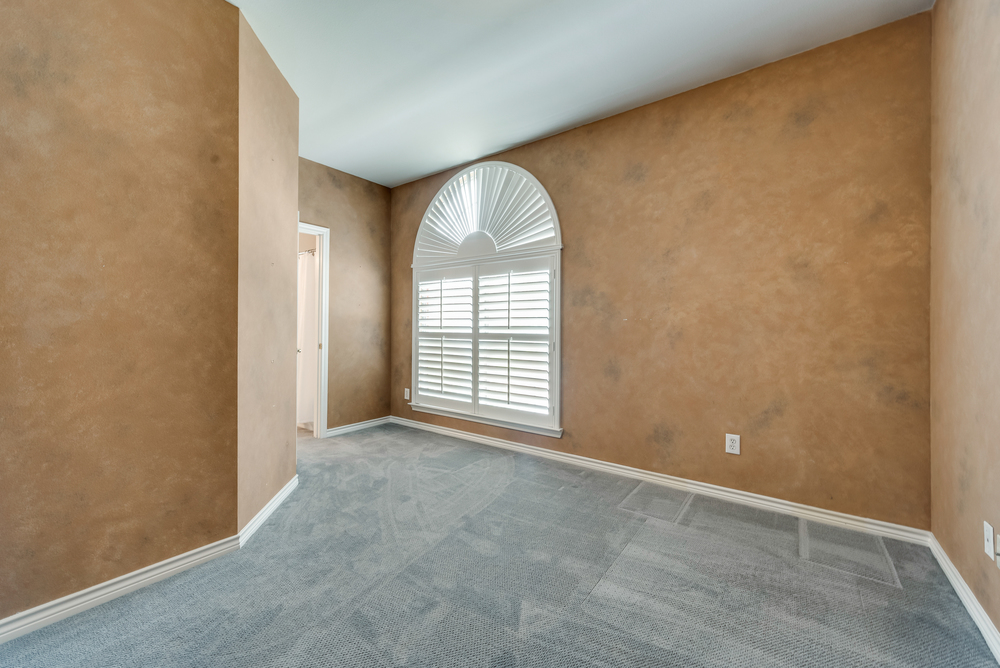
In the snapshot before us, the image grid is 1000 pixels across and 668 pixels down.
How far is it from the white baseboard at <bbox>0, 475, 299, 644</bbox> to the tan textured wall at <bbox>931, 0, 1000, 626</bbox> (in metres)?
2.86

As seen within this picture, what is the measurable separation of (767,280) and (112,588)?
3.31 metres

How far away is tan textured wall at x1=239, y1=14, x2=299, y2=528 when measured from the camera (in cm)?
197

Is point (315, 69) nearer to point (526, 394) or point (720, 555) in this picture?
point (526, 394)

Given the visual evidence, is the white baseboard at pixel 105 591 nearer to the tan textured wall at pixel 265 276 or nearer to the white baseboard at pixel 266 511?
the white baseboard at pixel 266 511

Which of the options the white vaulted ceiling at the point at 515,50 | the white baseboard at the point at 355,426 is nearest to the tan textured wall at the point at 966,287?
the white vaulted ceiling at the point at 515,50

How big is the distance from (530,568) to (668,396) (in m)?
1.46

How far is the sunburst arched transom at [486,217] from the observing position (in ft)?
10.9

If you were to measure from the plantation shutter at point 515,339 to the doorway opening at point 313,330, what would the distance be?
148cm

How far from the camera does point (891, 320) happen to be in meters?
2.04

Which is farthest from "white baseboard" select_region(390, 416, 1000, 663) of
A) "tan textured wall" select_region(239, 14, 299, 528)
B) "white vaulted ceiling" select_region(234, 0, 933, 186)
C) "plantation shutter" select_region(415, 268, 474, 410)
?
"white vaulted ceiling" select_region(234, 0, 933, 186)

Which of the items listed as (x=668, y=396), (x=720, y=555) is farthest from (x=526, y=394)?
(x=720, y=555)

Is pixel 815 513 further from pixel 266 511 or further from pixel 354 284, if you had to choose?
pixel 354 284

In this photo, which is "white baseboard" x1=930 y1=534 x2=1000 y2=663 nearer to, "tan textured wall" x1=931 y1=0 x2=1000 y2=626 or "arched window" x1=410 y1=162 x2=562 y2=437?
"tan textured wall" x1=931 y1=0 x2=1000 y2=626

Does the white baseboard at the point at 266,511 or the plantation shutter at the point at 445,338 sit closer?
the white baseboard at the point at 266,511
